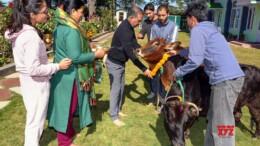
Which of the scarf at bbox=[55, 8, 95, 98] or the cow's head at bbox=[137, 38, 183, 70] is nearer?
the scarf at bbox=[55, 8, 95, 98]

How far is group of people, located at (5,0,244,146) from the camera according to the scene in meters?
2.87

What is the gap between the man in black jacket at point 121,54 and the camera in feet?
14.9

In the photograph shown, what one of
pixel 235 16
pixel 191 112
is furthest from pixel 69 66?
pixel 235 16

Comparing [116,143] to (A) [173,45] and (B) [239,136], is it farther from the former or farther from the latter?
(B) [239,136]

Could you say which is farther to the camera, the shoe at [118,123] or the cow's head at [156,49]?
the shoe at [118,123]

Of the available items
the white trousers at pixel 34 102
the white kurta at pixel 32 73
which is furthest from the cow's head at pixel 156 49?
the white trousers at pixel 34 102

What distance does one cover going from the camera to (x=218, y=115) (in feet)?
10.7

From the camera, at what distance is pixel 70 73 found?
3619mm

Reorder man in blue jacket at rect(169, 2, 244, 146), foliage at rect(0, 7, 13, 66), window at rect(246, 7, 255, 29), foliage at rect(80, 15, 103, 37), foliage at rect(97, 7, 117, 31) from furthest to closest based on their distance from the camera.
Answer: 1. foliage at rect(97, 7, 117, 31)
2. window at rect(246, 7, 255, 29)
3. foliage at rect(80, 15, 103, 37)
4. foliage at rect(0, 7, 13, 66)
5. man in blue jacket at rect(169, 2, 244, 146)

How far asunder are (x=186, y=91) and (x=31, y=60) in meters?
2.26

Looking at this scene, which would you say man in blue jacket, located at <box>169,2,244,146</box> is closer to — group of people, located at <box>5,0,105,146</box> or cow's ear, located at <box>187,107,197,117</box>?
cow's ear, located at <box>187,107,197,117</box>

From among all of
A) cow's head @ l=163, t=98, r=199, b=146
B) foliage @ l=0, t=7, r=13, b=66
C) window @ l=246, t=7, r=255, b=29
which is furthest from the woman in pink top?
window @ l=246, t=7, r=255, b=29

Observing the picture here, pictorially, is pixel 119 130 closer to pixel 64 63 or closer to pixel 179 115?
pixel 179 115

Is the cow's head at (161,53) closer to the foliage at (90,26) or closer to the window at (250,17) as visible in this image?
the foliage at (90,26)
